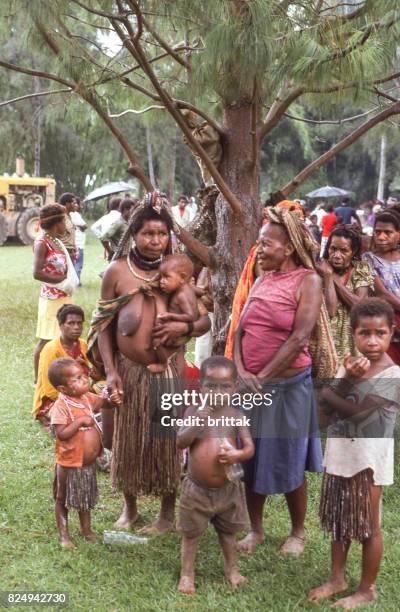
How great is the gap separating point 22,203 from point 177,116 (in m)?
18.0

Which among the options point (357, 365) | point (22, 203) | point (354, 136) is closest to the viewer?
point (357, 365)


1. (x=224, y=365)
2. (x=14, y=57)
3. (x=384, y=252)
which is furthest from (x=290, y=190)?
(x=14, y=57)

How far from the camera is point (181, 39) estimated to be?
18.2 ft

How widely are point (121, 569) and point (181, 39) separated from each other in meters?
3.91

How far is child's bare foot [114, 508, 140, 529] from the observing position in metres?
3.70

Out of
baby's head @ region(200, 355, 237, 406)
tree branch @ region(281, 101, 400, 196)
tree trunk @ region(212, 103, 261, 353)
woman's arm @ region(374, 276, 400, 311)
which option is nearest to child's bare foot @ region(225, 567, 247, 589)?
baby's head @ region(200, 355, 237, 406)

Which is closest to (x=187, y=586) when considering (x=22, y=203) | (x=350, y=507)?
(x=350, y=507)

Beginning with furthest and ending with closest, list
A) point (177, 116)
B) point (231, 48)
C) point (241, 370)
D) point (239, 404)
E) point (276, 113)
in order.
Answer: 1. point (276, 113)
2. point (177, 116)
3. point (231, 48)
4. point (241, 370)
5. point (239, 404)

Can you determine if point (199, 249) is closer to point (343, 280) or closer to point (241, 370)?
point (343, 280)

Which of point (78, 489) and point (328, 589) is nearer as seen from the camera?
point (328, 589)

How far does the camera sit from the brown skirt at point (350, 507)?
9.32 ft

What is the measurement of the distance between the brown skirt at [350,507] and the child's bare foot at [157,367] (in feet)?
3.18

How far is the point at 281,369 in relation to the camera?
10.4ft

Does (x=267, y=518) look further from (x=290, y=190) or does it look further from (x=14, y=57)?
(x=14, y=57)
